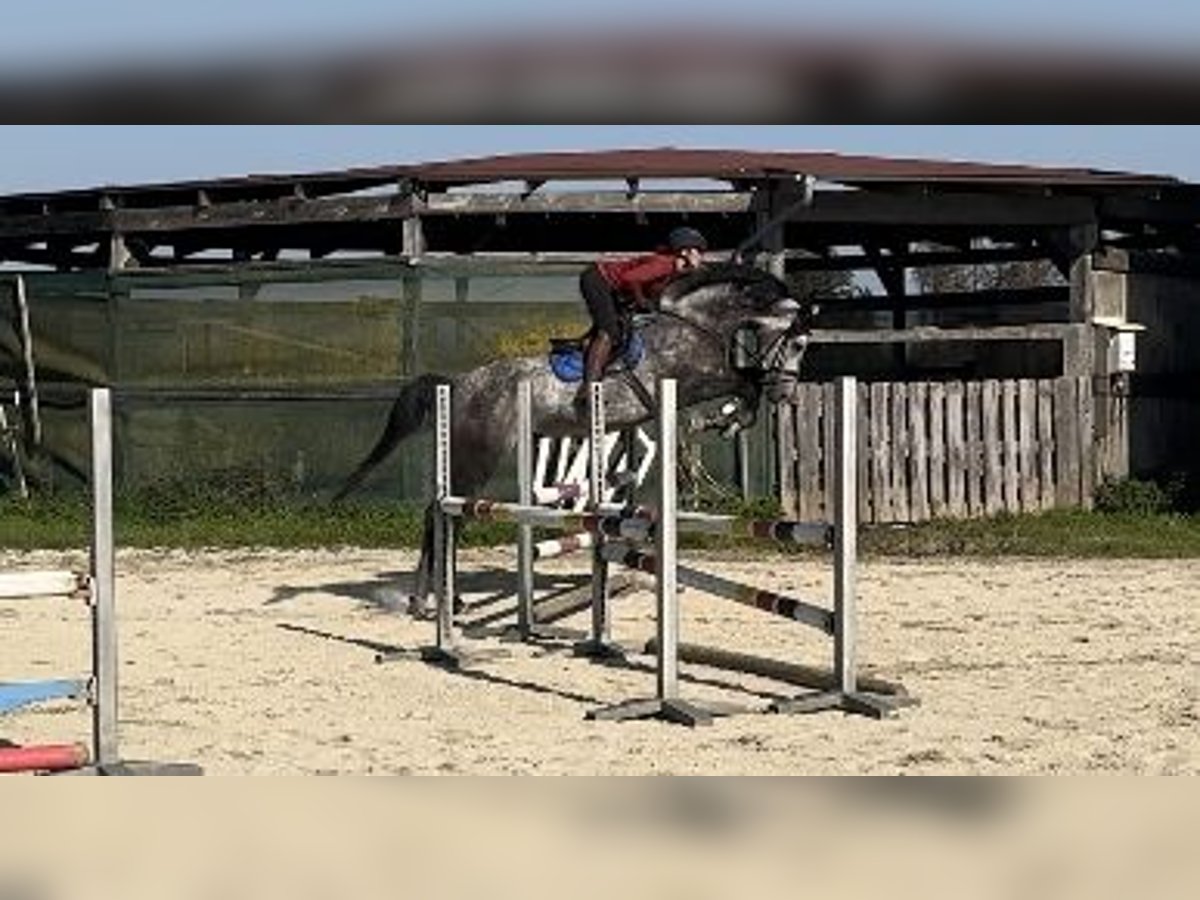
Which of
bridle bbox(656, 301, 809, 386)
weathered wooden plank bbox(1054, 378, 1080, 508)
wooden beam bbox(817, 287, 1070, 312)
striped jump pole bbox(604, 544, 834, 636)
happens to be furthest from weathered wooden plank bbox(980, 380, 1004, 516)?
striped jump pole bbox(604, 544, 834, 636)

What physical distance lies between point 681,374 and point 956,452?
611 cm

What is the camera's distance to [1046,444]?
1469 centimetres

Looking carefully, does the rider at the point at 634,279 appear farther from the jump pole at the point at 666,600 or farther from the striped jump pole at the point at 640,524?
the jump pole at the point at 666,600

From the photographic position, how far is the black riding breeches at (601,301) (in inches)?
341

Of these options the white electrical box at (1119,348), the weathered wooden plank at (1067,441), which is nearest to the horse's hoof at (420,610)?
the weathered wooden plank at (1067,441)

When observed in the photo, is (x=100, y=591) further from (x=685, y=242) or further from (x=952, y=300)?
(x=952, y=300)

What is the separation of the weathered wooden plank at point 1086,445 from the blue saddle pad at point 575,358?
21.4ft

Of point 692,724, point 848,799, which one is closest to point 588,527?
point 692,724

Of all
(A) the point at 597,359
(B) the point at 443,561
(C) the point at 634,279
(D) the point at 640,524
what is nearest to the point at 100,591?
(D) the point at 640,524

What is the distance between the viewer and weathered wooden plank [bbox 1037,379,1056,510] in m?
14.6
